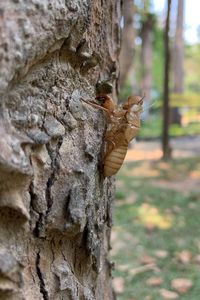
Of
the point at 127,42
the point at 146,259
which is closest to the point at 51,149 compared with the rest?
the point at 146,259

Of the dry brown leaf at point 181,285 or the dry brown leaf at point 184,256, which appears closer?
the dry brown leaf at point 181,285

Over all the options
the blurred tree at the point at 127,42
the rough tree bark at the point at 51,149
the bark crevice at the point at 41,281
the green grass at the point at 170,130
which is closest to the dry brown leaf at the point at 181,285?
the rough tree bark at the point at 51,149

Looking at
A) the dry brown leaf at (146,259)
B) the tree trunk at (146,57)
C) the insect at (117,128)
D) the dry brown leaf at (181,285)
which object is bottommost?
the insect at (117,128)

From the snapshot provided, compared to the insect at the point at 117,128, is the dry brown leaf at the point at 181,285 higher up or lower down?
higher up

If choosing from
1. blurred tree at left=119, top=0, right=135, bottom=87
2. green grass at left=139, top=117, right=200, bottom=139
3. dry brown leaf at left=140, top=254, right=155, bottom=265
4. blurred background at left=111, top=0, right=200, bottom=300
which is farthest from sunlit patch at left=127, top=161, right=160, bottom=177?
green grass at left=139, top=117, right=200, bottom=139

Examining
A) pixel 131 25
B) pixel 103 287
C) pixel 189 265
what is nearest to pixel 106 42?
pixel 103 287

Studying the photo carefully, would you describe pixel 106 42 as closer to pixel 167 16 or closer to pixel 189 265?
pixel 189 265

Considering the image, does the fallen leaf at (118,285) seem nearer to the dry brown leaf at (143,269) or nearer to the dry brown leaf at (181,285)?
the dry brown leaf at (143,269)

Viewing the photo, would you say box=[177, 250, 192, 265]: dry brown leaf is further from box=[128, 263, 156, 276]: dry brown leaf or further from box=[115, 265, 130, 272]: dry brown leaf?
box=[115, 265, 130, 272]: dry brown leaf
